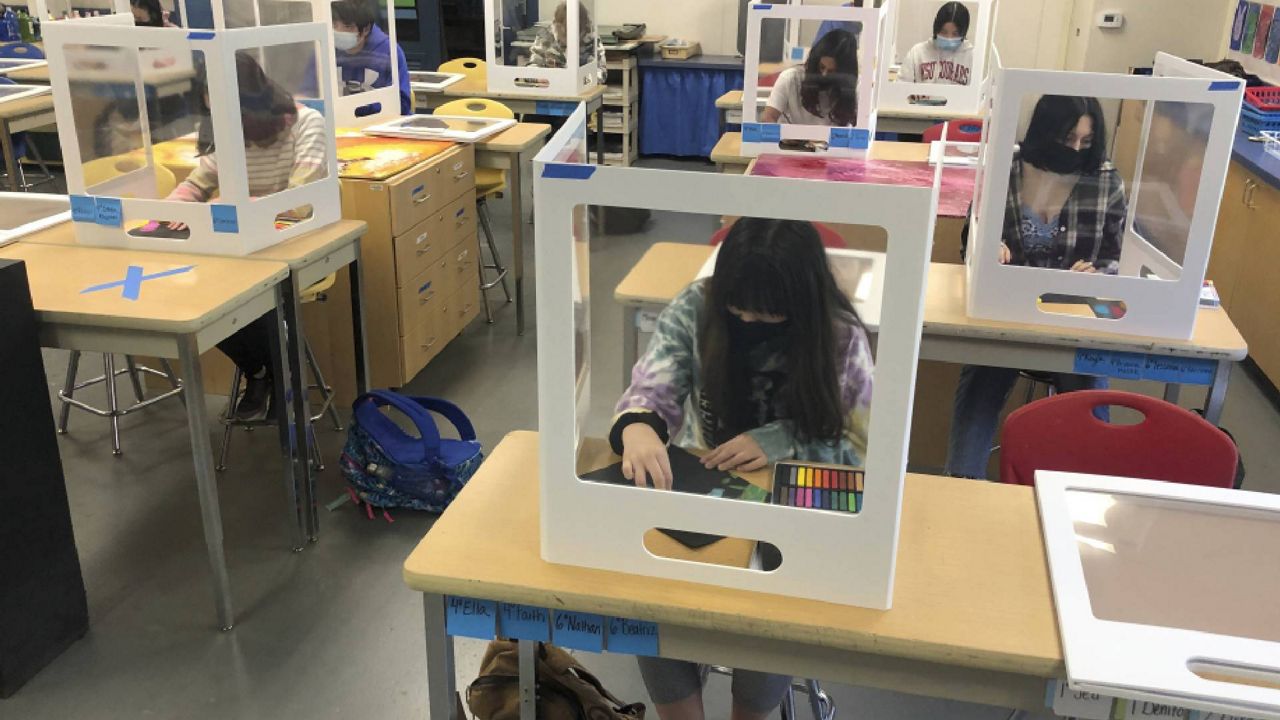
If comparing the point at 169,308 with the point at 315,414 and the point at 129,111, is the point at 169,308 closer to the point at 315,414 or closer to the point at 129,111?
the point at 129,111

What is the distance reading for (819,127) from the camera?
12.0ft

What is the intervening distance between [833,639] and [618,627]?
27 centimetres

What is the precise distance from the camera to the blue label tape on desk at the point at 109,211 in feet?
8.18

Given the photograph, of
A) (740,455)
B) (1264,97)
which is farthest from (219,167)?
(1264,97)

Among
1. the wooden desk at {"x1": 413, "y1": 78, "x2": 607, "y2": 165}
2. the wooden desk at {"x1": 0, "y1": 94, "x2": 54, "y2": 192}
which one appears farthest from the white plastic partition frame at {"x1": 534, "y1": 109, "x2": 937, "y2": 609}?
the wooden desk at {"x1": 0, "y1": 94, "x2": 54, "y2": 192}

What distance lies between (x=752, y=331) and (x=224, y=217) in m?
1.74

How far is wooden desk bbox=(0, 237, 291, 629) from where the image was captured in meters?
2.12

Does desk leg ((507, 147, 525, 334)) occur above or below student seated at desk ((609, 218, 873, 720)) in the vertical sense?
below

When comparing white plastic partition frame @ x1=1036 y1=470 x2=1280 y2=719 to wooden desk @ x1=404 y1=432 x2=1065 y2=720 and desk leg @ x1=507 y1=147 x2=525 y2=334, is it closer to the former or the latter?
wooden desk @ x1=404 y1=432 x2=1065 y2=720

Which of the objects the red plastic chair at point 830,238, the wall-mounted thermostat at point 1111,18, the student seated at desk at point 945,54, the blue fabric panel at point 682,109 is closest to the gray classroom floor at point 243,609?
the red plastic chair at point 830,238

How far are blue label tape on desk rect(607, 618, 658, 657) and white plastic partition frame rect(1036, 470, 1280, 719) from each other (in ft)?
1.60

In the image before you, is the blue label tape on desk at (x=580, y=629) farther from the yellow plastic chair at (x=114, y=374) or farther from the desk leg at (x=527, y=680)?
the yellow plastic chair at (x=114, y=374)

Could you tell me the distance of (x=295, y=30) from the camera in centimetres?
251

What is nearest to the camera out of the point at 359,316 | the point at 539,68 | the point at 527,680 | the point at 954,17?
the point at 527,680
